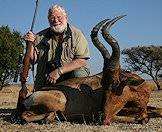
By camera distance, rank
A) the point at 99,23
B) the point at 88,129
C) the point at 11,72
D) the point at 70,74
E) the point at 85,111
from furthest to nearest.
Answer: the point at 11,72 → the point at 70,74 → the point at 85,111 → the point at 99,23 → the point at 88,129

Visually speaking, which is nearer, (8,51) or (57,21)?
(57,21)

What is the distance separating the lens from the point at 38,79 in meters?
9.88

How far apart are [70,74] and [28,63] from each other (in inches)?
32.5

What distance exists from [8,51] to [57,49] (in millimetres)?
27401

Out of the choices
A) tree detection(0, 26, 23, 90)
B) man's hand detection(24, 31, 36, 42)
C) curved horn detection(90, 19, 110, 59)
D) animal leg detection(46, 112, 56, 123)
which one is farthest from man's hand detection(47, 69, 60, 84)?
tree detection(0, 26, 23, 90)

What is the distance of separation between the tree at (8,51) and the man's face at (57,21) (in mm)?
26660

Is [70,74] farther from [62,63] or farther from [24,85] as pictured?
[24,85]

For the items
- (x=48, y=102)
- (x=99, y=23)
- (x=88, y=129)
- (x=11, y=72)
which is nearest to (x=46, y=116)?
(x=48, y=102)

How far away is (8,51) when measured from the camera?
1443 inches

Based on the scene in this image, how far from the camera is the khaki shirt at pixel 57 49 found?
9.59 meters

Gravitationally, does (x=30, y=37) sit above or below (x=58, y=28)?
below

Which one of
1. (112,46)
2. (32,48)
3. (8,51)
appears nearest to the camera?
(112,46)

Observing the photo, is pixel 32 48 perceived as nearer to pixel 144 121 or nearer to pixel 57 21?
pixel 57 21

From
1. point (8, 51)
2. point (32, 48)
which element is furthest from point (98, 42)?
point (8, 51)
